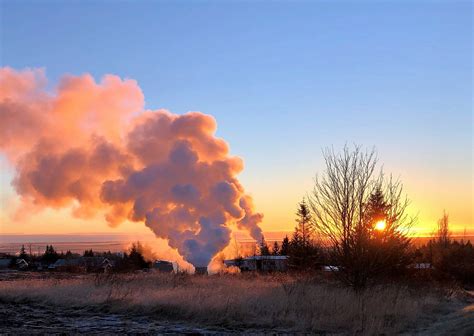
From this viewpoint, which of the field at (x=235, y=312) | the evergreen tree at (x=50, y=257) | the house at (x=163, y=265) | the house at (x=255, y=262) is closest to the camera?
Answer: the field at (x=235, y=312)

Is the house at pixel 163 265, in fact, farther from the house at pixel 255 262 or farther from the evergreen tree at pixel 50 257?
the evergreen tree at pixel 50 257

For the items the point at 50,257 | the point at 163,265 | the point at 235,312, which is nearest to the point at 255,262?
the point at 163,265

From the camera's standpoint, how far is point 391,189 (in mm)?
21781

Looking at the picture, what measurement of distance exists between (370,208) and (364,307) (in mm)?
5308

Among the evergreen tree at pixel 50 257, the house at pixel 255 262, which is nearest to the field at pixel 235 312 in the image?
the house at pixel 255 262

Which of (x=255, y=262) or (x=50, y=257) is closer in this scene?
(x=255, y=262)

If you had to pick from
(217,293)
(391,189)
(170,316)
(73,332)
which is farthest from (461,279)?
(73,332)

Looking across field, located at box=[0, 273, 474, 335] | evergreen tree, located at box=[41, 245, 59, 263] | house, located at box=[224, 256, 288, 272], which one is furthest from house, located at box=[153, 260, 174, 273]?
evergreen tree, located at box=[41, 245, 59, 263]

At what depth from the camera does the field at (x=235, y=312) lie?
15.4 metres

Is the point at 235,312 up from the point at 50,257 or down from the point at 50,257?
up

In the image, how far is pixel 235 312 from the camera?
17.1 m

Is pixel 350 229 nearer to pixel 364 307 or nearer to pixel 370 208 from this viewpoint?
pixel 370 208

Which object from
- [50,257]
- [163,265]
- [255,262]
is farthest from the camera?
[50,257]

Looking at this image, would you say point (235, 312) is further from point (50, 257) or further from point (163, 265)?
point (50, 257)
